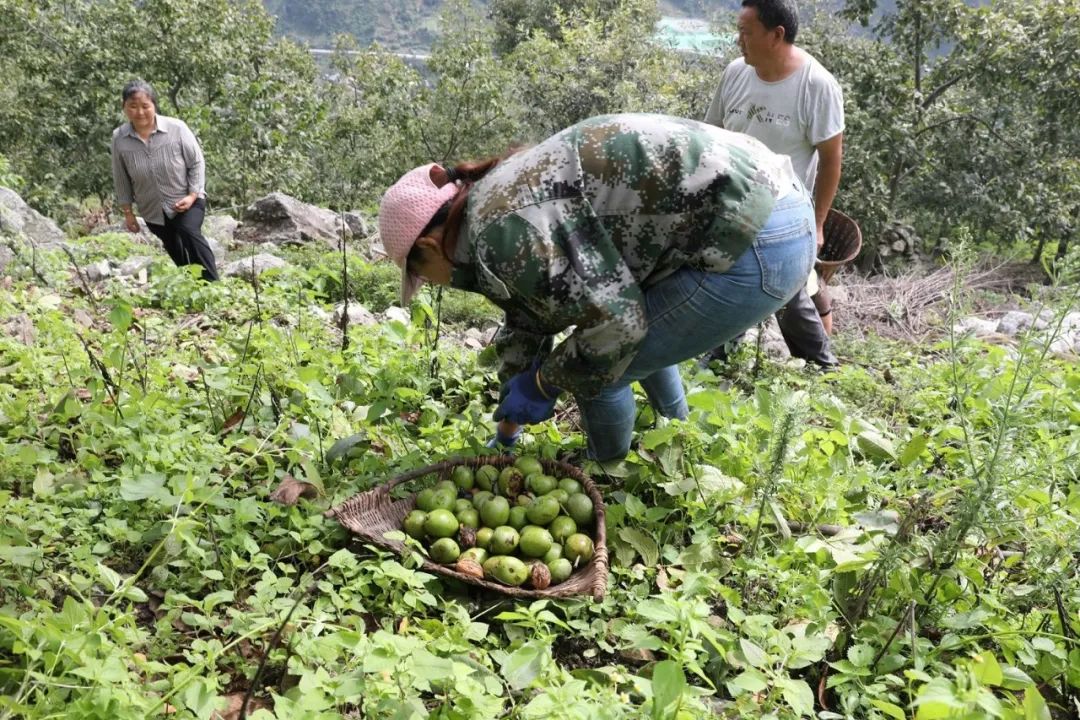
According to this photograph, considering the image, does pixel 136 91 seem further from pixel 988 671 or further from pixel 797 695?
pixel 988 671

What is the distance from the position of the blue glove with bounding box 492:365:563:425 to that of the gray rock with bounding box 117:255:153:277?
383 centimetres

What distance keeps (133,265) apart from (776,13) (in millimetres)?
4642

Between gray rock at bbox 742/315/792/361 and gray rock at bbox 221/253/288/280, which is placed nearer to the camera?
gray rock at bbox 742/315/792/361

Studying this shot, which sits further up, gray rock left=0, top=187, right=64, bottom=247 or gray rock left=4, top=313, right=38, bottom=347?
gray rock left=4, top=313, right=38, bottom=347

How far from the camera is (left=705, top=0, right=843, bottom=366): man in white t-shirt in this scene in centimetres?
357

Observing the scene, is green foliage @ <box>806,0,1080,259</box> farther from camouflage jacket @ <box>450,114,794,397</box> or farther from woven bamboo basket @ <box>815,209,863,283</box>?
camouflage jacket @ <box>450,114,794,397</box>

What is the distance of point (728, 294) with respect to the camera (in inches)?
96.0

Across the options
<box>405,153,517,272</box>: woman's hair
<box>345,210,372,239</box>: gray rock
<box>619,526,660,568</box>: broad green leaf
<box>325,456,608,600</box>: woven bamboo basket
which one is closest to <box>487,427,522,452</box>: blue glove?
<box>325,456,608,600</box>: woven bamboo basket

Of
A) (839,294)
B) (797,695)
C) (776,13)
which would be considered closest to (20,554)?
(797,695)

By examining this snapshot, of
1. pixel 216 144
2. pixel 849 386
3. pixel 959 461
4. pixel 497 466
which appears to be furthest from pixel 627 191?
pixel 216 144

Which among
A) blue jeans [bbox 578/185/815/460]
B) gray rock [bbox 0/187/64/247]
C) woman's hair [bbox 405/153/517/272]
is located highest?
woman's hair [bbox 405/153/517/272]

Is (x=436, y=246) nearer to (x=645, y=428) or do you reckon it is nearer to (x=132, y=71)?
(x=645, y=428)

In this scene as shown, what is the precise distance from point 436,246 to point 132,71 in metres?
13.9

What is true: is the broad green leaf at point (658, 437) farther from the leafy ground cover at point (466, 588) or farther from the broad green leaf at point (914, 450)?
the broad green leaf at point (914, 450)
